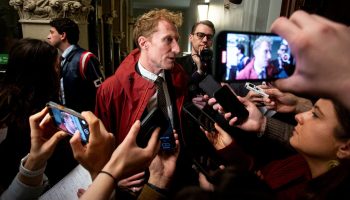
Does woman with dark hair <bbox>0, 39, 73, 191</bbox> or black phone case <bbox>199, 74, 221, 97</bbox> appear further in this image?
black phone case <bbox>199, 74, 221, 97</bbox>

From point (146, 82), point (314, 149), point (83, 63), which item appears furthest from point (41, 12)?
point (314, 149)

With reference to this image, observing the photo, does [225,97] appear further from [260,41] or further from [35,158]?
[35,158]

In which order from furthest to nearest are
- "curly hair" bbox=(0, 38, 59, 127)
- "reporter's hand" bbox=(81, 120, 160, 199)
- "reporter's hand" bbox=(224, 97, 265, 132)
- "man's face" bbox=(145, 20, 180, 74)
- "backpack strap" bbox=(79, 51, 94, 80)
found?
"backpack strap" bbox=(79, 51, 94, 80)
"man's face" bbox=(145, 20, 180, 74)
"reporter's hand" bbox=(224, 97, 265, 132)
"curly hair" bbox=(0, 38, 59, 127)
"reporter's hand" bbox=(81, 120, 160, 199)

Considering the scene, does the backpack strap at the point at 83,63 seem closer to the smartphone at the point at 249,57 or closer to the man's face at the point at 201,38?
the man's face at the point at 201,38

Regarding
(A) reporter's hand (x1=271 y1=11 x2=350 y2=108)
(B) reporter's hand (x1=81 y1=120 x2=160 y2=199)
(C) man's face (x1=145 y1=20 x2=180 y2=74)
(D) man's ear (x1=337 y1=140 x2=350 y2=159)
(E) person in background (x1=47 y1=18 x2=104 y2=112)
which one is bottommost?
(E) person in background (x1=47 y1=18 x2=104 y2=112)

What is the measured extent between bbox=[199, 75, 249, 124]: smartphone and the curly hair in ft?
2.61

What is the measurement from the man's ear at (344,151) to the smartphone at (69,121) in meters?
0.83

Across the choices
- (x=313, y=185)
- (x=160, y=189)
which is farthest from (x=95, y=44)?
(x=313, y=185)

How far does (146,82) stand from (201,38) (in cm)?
100

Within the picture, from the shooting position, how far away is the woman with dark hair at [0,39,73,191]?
3.33 feet

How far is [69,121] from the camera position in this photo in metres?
0.79

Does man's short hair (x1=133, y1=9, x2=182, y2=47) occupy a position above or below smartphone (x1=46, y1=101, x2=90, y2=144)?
above

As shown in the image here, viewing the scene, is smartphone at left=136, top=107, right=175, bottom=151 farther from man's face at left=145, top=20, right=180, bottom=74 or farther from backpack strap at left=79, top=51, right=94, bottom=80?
backpack strap at left=79, top=51, right=94, bottom=80

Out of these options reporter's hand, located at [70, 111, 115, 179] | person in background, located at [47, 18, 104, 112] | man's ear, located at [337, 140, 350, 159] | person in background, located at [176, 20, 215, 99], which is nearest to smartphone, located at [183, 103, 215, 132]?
person in background, located at [176, 20, 215, 99]
